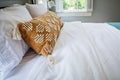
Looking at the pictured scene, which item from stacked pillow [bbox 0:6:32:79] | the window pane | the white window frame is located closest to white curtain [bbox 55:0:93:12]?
the white window frame

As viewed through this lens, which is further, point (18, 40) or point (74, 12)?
point (74, 12)

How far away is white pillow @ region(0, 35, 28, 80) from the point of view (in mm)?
909

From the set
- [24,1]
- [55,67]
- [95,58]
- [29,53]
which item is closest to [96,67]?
[95,58]

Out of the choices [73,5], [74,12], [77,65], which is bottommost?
[77,65]

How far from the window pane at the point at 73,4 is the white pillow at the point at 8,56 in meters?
2.63

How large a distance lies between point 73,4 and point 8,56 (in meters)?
2.79

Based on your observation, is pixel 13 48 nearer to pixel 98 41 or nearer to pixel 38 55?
pixel 38 55

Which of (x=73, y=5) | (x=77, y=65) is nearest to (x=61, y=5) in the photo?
(x=73, y=5)

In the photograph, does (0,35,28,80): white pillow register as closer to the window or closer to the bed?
the bed

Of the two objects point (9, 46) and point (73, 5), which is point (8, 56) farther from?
point (73, 5)

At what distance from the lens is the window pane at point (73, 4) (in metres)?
3.46

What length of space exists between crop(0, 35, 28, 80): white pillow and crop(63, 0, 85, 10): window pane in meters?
2.63

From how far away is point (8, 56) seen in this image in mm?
938

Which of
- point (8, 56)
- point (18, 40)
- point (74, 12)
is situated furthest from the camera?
point (74, 12)
